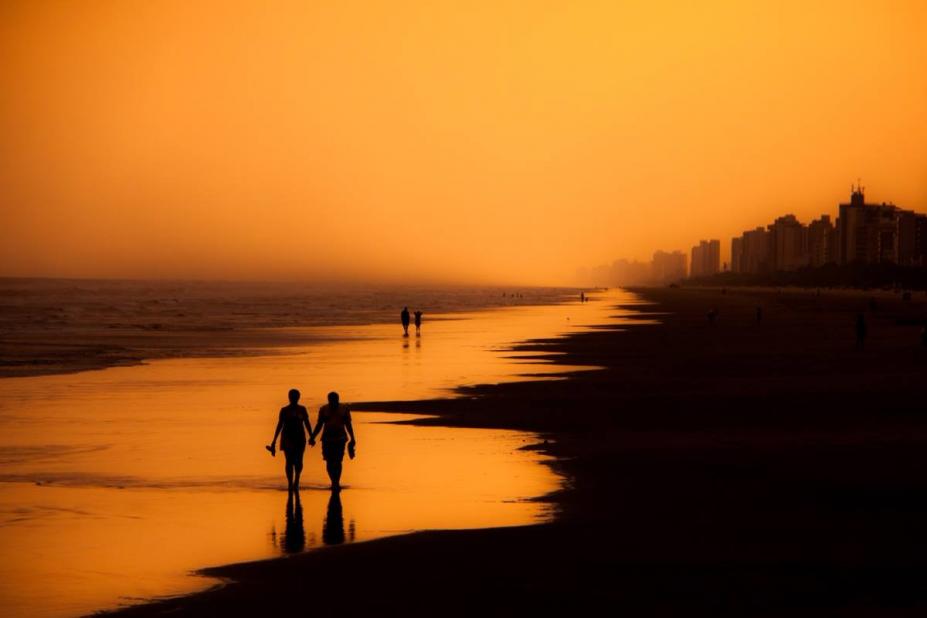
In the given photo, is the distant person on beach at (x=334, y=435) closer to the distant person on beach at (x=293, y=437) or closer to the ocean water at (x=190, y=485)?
the distant person on beach at (x=293, y=437)

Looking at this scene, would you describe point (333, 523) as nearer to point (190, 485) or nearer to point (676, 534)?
point (190, 485)

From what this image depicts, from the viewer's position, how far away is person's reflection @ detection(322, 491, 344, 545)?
44.2 ft

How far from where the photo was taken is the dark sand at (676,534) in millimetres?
10719

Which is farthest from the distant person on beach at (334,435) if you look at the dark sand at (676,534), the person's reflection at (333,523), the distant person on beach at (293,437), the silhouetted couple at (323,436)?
the dark sand at (676,534)

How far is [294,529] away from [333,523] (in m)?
0.56

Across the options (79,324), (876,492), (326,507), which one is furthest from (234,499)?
(79,324)

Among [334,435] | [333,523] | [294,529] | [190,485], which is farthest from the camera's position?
[190,485]

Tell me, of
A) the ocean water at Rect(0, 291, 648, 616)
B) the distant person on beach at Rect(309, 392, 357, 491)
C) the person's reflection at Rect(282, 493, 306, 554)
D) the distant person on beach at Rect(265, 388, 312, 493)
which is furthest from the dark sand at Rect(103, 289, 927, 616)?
the distant person on beach at Rect(265, 388, 312, 493)

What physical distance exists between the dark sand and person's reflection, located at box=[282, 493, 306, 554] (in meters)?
0.50

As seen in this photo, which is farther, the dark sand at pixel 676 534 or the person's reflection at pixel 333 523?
the person's reflection at pixel 333 523

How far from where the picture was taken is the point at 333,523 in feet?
47.2

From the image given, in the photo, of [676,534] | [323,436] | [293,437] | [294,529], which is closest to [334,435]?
[323,436]

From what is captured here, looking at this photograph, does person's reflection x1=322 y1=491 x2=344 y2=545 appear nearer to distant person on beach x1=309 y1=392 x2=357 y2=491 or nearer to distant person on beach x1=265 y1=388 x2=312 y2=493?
distant person on beach x1=309 y1=392 x2=357 y2=491

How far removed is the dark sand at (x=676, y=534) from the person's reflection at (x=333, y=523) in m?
0.52
